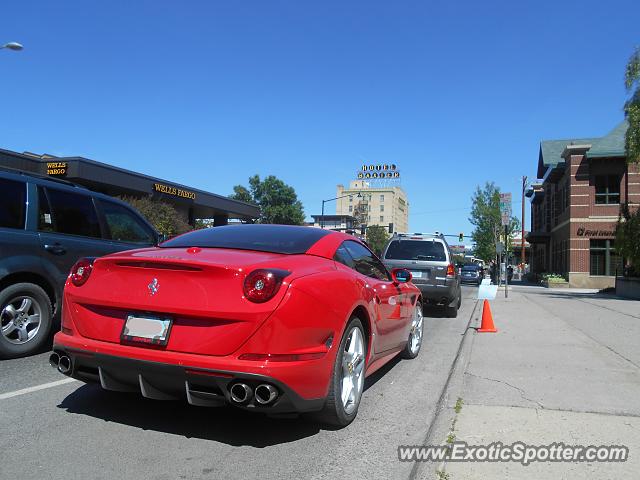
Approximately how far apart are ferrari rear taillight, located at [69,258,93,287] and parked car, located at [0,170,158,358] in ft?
6.55

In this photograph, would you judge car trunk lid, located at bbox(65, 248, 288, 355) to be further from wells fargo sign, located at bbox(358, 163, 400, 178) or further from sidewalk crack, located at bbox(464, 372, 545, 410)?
wells fargo sign, located at bbox(358, 163, 400, 178)

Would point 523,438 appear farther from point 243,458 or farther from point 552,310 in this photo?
point 552,310

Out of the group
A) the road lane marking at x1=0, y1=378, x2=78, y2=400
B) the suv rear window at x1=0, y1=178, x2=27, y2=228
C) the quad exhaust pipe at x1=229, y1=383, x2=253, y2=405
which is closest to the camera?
the quad exhaust pipe at x1=229, y1=383, x2=253, y2=405

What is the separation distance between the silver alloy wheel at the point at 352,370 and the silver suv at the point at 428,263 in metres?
6.65

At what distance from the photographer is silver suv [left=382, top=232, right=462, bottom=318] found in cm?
1102

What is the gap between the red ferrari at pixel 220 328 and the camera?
10.5 feet

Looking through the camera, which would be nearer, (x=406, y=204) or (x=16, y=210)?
(x=16, y=210)

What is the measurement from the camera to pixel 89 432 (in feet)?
12.0

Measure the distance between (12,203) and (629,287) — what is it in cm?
Answer: 2529

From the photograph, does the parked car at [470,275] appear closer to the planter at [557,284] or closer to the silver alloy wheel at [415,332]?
the planter at [557,284]

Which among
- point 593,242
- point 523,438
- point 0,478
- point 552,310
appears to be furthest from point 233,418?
point 593,242

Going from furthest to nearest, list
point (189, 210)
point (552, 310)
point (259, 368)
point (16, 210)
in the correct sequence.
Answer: point (189, 210) → point (552, 310) → point (16, 210) → point (259, 368)

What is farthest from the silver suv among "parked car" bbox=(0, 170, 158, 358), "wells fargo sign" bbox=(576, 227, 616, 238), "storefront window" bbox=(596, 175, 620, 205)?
"storefront window" bbox=(596, 175, 620, 205)

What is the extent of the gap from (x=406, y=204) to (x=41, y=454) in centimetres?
18197
